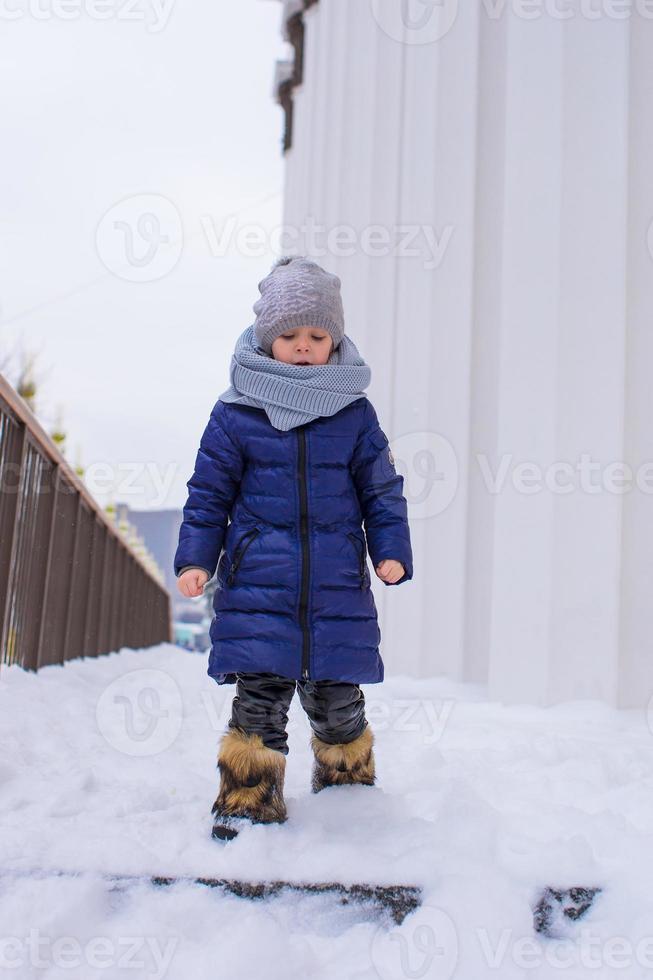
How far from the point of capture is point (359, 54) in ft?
29.4

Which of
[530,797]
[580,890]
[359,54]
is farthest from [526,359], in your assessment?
[359,54]

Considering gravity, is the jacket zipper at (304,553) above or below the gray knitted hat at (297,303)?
below

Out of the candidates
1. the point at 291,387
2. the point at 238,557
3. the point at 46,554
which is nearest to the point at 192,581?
the point at 238,557

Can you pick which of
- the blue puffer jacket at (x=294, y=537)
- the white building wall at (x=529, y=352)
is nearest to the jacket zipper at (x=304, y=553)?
the blue puffer jacket at (x=294, y=537)

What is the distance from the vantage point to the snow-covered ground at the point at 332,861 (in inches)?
66.5

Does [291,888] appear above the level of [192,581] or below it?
below

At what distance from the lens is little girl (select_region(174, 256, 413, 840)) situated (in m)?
2.23

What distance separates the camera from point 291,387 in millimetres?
2342

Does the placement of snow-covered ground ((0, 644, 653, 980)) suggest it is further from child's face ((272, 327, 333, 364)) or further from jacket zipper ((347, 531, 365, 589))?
child's face ((272, 327, 333, 364))

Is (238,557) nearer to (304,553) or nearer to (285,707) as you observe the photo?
(304,553)

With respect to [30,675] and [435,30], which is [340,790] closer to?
[30,675]

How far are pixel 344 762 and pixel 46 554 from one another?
130 inches

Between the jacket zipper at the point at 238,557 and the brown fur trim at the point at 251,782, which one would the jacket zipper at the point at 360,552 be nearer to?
the jacket zipper at the point at 238,557

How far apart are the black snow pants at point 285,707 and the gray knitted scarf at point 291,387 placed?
665 millimetres
